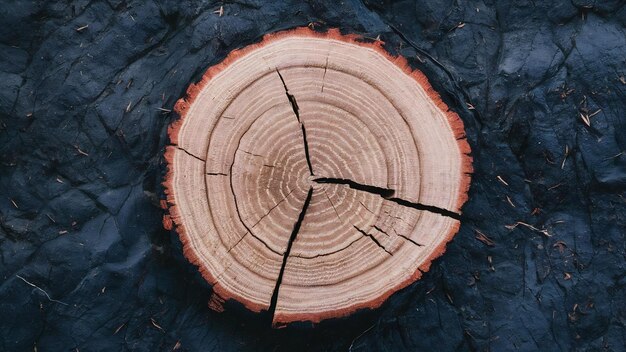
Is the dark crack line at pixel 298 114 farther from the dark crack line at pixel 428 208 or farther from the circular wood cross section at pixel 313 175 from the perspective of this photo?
the dark crack line at pixel 428 208

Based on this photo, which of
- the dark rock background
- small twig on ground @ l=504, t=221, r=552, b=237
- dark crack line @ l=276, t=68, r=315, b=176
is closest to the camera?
dark crack line @ l=276, t=68, r=315, b=176

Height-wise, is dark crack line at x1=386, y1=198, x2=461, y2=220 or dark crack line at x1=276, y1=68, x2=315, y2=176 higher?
dark crack line at x1=276, y1=68, x2=315, y2=176

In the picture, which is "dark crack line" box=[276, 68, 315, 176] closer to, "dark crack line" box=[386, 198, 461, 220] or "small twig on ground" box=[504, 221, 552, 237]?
"dark crack line" box=[386, 198, 461, 220]

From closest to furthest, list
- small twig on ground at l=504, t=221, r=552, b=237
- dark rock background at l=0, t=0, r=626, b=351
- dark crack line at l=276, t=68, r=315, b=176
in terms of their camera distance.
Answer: dark crack line at l=276, t=68, r=315, b=176 → dark rock background at l=0, t=0, r=626, b=351 → small twig on ground at l=504, t=221, r=552, b=237

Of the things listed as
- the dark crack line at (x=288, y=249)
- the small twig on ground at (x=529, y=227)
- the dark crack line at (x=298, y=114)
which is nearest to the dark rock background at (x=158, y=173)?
the small twig on ground at (x=529, y=227)

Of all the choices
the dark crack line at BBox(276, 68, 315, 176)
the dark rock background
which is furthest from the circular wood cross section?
the dark rock background

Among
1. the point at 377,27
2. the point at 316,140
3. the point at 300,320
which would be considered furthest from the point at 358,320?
the point at 377,27
